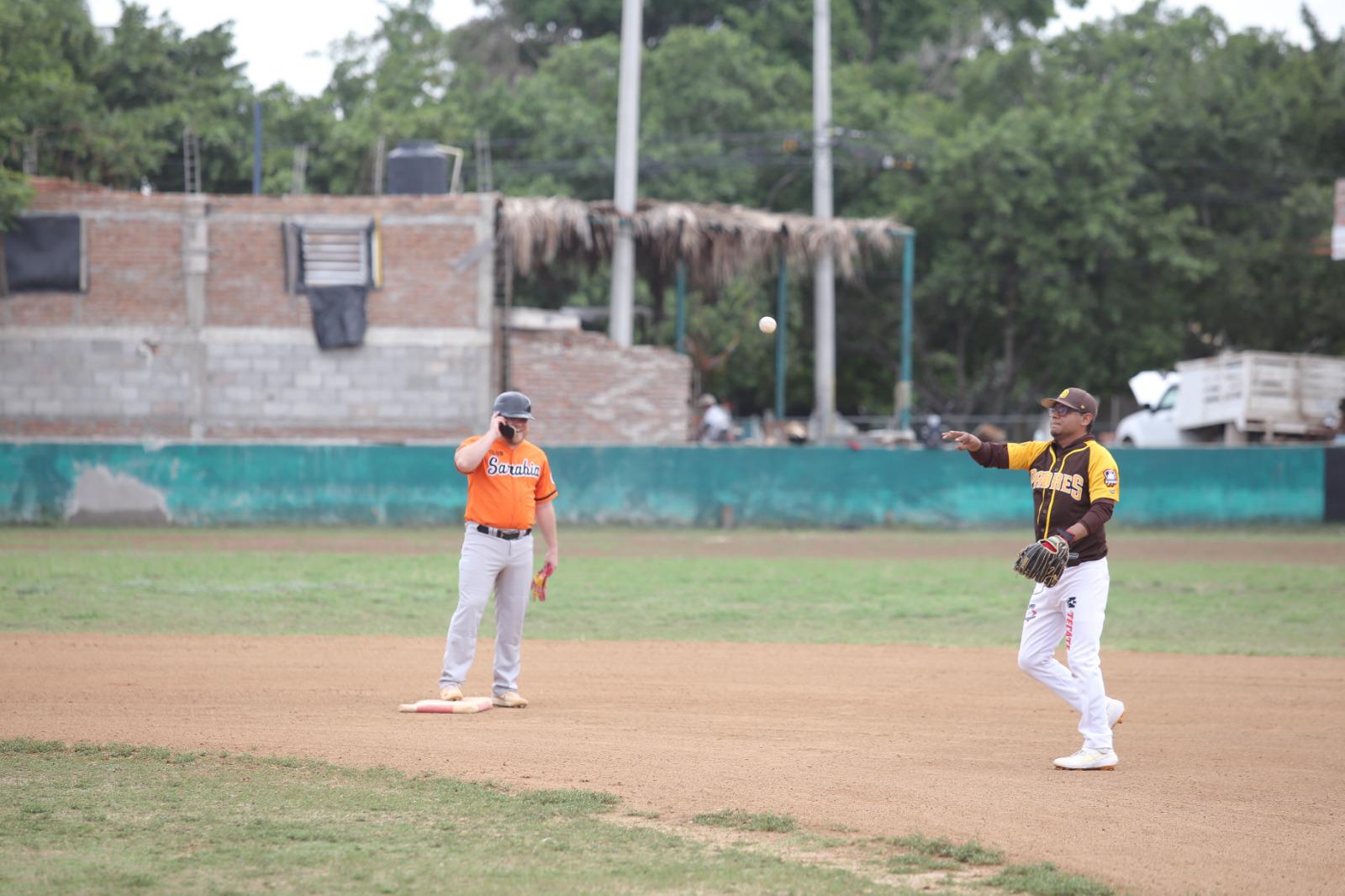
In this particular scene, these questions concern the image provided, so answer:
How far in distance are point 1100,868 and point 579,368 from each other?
23.1 metres

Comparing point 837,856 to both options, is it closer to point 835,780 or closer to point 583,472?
point 835,780

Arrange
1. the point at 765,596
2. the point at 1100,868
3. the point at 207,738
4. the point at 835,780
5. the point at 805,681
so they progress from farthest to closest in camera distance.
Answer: the point at 765,596 < the point at 805,681 < the point at 207,738 < the point at 835,780 < the point at 1100,868

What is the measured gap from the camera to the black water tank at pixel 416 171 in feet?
95.6

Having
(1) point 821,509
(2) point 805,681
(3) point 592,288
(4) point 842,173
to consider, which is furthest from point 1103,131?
(2) point 805,681

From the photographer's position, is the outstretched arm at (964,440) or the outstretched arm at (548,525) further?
the outstretched arm at (548,525)

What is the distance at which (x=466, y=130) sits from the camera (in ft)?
138

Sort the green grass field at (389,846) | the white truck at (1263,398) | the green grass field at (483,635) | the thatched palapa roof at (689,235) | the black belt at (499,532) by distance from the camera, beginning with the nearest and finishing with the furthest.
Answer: the green grass field at (389,846)
the green grass field at (483,635)
the black belt at (499,532)
the thatched palapa roof at (689,235)
the white truck at (1263,398)

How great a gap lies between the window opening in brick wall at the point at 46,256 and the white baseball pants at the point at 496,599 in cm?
2050

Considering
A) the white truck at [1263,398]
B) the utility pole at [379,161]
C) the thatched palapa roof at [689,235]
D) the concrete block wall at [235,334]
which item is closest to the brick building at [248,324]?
the concrete block wall at [235,334]

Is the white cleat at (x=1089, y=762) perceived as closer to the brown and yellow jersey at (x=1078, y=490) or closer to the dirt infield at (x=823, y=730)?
the dirt infield at (x=823, y=730)

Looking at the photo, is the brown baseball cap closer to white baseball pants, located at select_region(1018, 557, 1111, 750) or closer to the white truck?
white baseball pants, located at select_region(1018, 557, 1111, 750)

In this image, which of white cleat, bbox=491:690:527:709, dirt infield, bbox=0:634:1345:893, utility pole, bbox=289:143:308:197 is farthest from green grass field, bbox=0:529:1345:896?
utility pole, bbox=289:143:308:197

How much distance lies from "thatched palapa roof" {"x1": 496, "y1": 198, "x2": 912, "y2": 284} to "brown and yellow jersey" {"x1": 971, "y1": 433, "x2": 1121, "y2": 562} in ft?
Answer: 67.5

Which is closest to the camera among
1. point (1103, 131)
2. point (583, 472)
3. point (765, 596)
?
point (765, 596)
